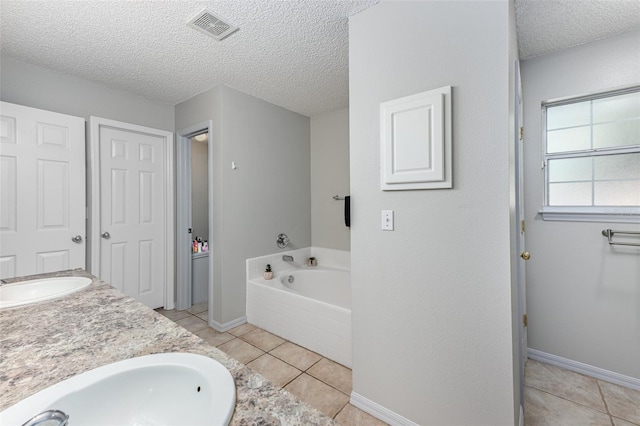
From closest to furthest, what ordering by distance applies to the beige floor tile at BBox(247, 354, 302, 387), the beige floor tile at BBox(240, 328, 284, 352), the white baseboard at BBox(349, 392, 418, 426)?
the white baseboard at BBox(349, 392, 418, 426)
the beige floor tile at BBox(247, 354, 302, 387)
the beige floor tile at BBox(240, 328, 284, 352)

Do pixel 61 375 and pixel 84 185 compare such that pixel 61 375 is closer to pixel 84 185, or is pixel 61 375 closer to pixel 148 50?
pixel 148 50

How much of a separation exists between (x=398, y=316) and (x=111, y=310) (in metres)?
1.33

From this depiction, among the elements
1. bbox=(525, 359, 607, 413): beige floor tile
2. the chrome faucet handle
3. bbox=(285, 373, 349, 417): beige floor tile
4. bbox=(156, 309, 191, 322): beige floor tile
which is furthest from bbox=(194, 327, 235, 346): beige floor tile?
bbox=(525, 359, 607, 413): beige floor tile

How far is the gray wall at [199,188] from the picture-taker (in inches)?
160

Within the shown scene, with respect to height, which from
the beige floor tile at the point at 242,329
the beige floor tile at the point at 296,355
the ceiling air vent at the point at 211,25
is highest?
the ceiling air vent at the point at 211,25

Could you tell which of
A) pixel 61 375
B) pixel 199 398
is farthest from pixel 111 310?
pixel 199 398

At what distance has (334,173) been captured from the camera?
3416mm

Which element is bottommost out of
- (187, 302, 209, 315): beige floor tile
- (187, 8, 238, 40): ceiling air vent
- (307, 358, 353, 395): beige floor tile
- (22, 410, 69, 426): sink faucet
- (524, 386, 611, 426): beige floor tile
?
(524, 386, 611, 426): beige floor tile

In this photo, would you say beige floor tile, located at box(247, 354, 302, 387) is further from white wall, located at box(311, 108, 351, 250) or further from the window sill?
the window sill

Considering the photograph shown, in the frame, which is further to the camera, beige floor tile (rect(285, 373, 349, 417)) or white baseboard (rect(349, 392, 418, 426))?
beige floor tile (rect(285, 373, 349, 417))

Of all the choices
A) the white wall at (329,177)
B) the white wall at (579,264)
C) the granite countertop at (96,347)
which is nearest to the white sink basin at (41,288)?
the granite countertop at (96,347)

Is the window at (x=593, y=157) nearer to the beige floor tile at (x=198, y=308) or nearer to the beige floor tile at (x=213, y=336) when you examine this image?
the beige floor tile at (x=213, y=336)

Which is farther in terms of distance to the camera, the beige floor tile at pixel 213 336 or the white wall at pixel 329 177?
A: the white wall at pixel 329 177

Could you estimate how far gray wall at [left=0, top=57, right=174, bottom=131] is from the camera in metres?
2.21
